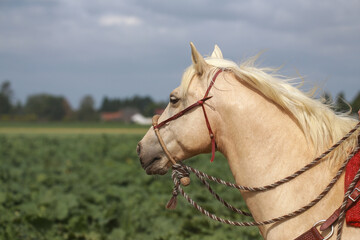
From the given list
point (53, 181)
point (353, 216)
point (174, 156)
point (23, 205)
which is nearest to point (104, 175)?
point (53, 181)

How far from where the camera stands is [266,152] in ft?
9.52

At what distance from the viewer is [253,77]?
117 inches

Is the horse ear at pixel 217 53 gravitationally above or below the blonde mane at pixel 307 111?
above

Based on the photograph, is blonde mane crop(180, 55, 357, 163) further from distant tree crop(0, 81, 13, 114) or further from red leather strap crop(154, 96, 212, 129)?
distant tree crop(0, 81, 13, 114)

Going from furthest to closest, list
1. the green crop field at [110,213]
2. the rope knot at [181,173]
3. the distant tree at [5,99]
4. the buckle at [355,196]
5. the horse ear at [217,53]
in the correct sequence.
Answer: the distant tree at [5,99]
the green crop field at [110,213]
the horse ear at [217,53]
the rope knot at [181,173]
the buckle at [355,196]

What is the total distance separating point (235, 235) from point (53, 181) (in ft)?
25.2

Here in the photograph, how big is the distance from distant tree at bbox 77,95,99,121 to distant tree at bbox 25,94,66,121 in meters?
4.18

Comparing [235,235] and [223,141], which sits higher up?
[223,141]

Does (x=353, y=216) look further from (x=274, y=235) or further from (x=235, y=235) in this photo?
(x=235, y=235)

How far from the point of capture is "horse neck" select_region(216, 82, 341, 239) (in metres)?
2.80

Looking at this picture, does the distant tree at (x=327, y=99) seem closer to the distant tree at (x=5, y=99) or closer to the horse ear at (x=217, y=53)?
the horse ear at (x=217, y=53)

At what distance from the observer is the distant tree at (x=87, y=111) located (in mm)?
98750

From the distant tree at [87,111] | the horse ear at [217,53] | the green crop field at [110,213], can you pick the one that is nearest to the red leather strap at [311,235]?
the horse ear at [217,53]

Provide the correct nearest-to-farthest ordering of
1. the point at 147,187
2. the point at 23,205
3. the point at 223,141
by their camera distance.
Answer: the point at 223,141 < the point at 23,205 < the point at 147,187
